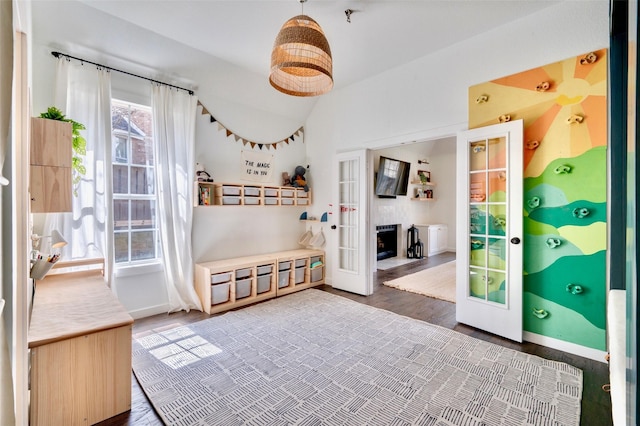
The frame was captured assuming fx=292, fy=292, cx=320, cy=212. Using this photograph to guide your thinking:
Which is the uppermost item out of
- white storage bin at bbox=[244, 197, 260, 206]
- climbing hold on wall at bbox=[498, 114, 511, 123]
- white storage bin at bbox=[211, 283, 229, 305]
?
climbing hold on wall at bbox=[498, 114, 511, 123]

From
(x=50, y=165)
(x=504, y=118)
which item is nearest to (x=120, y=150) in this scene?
(x=50, y=165)

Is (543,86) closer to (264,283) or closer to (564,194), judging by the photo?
(564,194)

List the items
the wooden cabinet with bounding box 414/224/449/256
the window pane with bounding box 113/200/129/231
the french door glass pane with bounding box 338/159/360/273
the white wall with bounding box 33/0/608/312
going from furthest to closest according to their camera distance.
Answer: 1. the wooden cabinet with bounding box 414/224/449/256
2. the french door glass pane with bounding box 338/159/360/273
3. the window pane with bounding box 113/200/129/231
4. the white wall with bounding box 33/0/608/312

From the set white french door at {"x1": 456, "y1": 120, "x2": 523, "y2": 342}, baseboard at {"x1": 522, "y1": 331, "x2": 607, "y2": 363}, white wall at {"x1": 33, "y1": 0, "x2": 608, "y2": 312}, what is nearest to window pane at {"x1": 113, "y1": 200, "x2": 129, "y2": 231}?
white wall at {"x1": 33, "y1": 0, "x2": 608, "y2": 312}

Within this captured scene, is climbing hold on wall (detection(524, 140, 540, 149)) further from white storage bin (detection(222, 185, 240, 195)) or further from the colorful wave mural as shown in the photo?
white storage bin (detection(222, 185, 240, 195))

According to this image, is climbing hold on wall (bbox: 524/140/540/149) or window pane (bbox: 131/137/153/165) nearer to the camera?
climbing hold on wall (bbox: 524/140/540/149)

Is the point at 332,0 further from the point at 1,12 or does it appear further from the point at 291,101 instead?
the point at 1,12

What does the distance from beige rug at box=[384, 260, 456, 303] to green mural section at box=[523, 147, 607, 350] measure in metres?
1.20

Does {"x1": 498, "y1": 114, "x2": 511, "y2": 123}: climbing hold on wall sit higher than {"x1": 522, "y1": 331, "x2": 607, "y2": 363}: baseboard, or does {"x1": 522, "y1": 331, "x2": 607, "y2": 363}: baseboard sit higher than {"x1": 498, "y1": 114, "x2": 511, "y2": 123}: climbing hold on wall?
{"x1": 498, "y1": 114, "x2": 511, "y2": 123}: climbing hold on wall

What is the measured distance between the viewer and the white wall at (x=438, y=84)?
2463 millimetres

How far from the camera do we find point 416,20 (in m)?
2.76

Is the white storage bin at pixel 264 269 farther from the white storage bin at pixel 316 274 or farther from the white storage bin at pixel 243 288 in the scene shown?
the white storage bin at pixel 316 274

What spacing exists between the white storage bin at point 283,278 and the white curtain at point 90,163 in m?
1.92

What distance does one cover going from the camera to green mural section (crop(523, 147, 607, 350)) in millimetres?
2336
